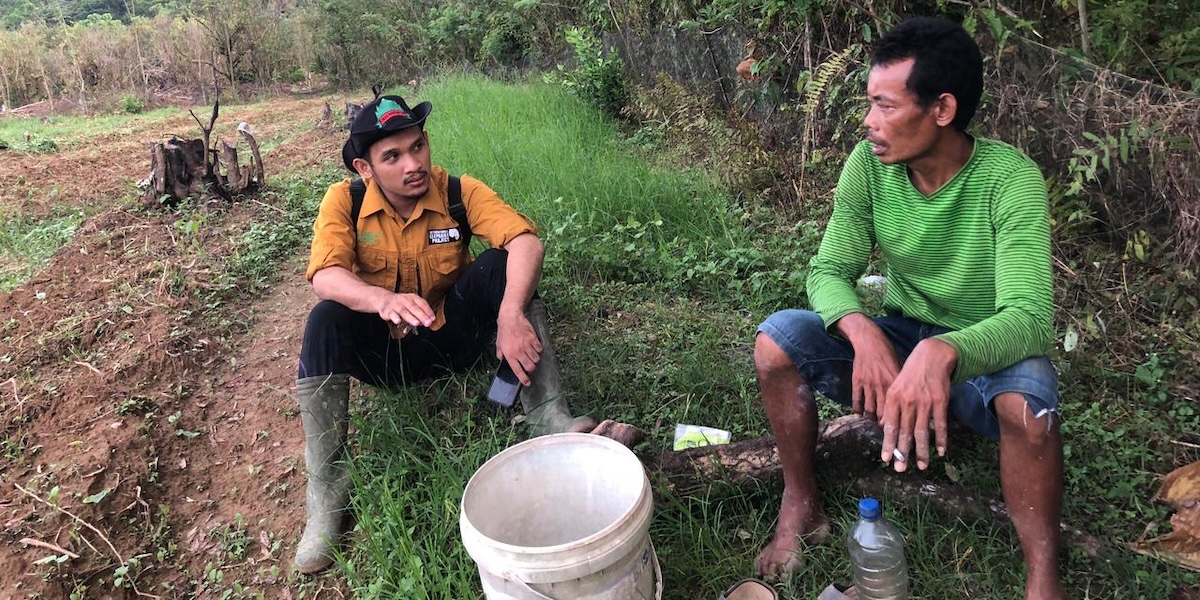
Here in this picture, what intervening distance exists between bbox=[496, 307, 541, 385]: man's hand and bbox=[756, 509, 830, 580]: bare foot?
898mm

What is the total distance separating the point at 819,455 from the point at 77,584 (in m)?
2.34

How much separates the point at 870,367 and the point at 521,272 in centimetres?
121

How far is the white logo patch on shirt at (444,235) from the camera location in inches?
105

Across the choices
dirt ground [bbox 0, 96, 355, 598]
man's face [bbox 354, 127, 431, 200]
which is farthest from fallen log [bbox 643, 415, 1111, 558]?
man's face [bbox 354, 127, 431, 200]

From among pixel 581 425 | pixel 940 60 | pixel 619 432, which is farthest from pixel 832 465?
pixel 940 60

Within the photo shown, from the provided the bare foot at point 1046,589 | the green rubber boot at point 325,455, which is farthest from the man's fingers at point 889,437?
the green rubber boot at point 325,455

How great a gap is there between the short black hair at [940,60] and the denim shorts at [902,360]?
61 cm

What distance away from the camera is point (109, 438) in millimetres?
2805

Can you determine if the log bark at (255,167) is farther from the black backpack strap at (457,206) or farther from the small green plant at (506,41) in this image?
the small green plant at (506,41)

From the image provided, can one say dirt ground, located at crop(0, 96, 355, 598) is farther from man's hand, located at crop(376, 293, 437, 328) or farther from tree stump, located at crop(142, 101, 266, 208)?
man's hand, located at crop(376, 293, 437, 328)

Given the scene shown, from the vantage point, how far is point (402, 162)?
2.51 metres

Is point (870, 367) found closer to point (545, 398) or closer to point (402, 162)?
point (545, 398)

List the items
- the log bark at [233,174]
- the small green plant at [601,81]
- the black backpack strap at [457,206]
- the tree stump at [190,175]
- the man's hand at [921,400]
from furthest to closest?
the small green plant at [601,81] → the log bark at [233,174] → the tree stump at [190,175] → the black backpack strap at [457,206] → the man's hand at [921,400]

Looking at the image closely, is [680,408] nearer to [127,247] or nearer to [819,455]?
[819,455]
